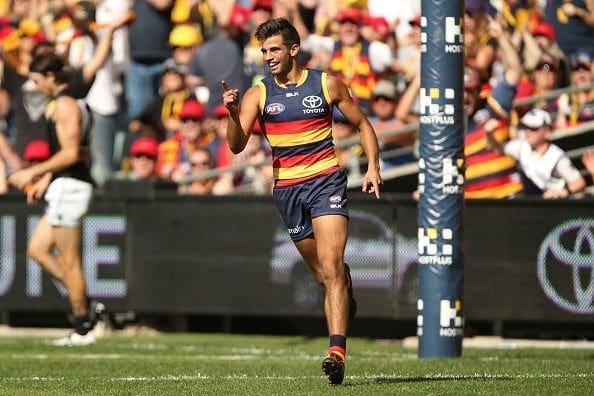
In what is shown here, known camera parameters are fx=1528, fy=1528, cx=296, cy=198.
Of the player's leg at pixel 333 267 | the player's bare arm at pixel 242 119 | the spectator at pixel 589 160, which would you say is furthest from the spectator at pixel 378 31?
the player's leg at pixel 333 267

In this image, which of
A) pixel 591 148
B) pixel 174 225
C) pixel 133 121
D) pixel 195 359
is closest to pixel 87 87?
pixel 174 225

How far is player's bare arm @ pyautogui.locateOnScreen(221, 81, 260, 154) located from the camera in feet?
32.4

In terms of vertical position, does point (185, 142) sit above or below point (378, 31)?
below

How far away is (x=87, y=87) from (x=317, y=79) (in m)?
6.17

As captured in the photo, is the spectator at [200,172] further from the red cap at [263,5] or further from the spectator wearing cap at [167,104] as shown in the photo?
the red cap at [263,5]

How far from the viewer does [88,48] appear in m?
19.3

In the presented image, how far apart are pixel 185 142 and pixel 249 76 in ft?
4.66

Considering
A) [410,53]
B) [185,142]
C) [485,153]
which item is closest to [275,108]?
[485,153]

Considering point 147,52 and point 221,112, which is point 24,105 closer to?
point 147,52

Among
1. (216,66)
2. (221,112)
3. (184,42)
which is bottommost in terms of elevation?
(221,112)

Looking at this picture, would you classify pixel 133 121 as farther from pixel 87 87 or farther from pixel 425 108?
pixel 425 108

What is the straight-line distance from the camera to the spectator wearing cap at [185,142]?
58.1 ft

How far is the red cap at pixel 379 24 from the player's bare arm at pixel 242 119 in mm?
8034

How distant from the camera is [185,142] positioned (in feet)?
58.6
